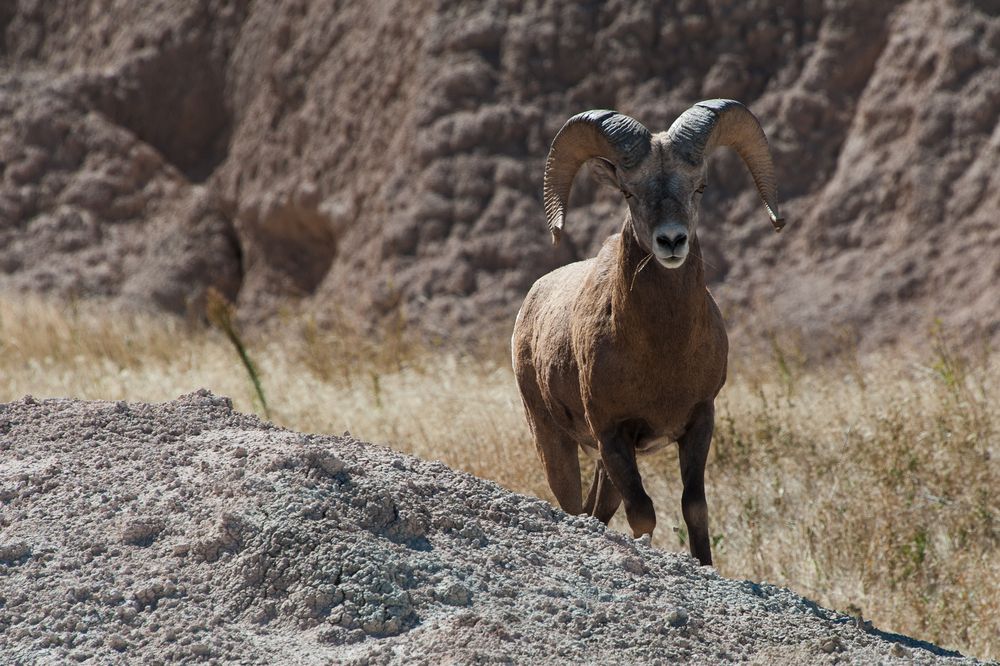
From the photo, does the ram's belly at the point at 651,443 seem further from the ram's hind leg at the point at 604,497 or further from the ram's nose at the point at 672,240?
the ram's nose at the point at 672,240

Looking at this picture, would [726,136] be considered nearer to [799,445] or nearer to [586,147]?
[586,147]

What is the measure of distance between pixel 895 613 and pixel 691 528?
51.6 inches

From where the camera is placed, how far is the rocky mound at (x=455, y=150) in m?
11.6

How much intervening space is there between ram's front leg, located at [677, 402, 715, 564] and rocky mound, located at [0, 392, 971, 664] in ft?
4.20

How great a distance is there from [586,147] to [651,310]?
2.93 feet

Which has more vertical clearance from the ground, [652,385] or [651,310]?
[651,310]

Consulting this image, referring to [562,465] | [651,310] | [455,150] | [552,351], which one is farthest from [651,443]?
[455,150]

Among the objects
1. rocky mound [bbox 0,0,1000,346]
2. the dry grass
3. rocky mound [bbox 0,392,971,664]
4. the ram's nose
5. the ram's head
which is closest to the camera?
rocky mound [bbox 0,392,971,664]

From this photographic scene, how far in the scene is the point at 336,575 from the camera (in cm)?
387

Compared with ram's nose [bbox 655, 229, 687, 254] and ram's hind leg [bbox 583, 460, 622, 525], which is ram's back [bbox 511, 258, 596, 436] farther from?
ram's nose [bbox 655, 229, 687, 254]

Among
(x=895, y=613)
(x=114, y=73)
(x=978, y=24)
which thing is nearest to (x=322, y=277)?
(x=114, y=73)

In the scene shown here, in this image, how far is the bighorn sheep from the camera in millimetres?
5703

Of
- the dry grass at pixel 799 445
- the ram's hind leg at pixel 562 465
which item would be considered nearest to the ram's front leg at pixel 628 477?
the dry grass at pixel 799 445

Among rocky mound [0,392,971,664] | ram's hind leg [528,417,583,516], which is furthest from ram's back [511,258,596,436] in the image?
rocky mound [0,392,971,664]
